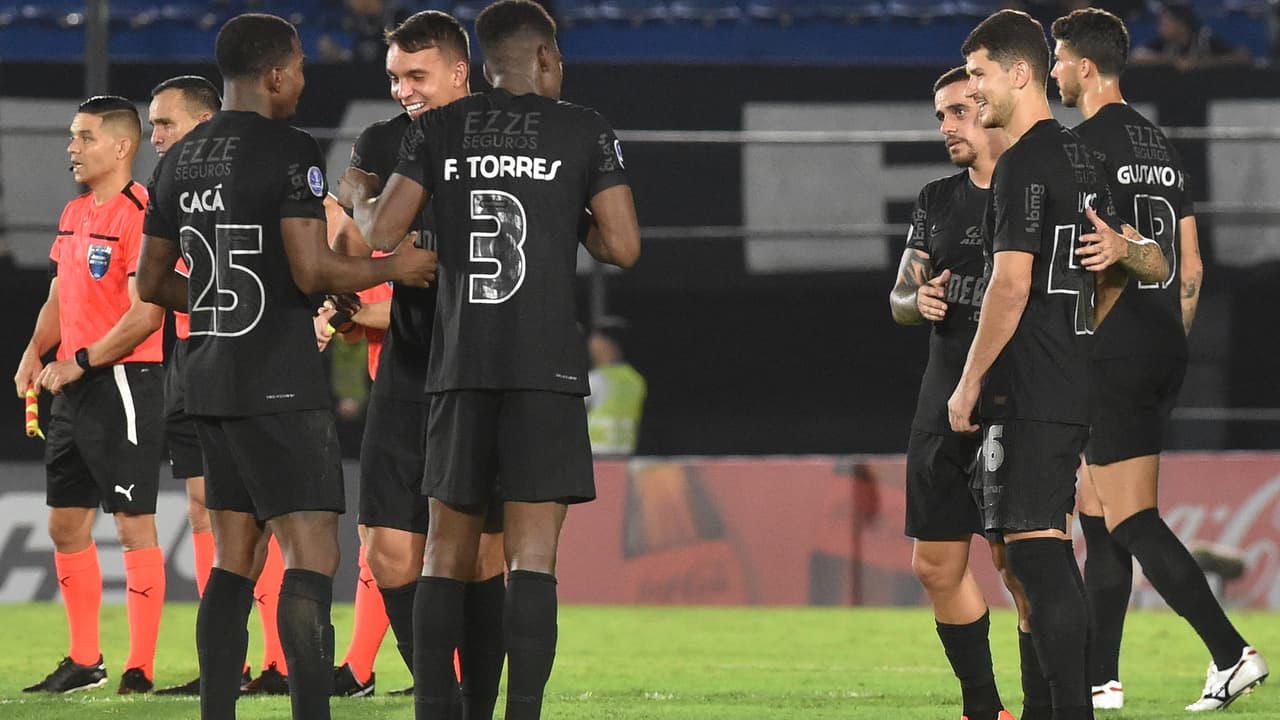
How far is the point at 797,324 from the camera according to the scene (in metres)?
11.5

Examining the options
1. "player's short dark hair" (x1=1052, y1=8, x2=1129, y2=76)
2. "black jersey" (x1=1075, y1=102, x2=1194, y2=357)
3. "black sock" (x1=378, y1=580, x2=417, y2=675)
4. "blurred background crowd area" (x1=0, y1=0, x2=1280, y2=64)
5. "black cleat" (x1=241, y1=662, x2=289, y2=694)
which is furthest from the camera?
"blurred background crowd area" (x1=0, y1=0, x2=1280, y2=64)

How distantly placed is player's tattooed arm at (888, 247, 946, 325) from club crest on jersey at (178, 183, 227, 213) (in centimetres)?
200

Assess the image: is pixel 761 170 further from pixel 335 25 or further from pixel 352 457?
pixel 335 25

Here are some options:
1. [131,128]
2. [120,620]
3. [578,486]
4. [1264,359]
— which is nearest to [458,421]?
[578,486]

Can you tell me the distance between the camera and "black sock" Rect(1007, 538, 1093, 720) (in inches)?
181

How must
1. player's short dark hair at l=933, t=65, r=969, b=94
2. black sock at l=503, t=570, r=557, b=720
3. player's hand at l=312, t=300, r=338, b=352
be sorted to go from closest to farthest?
black sock at l=503, t=570, r=557, b=720 < player's short dark hair at l=933, t=65, r=969, b=94 < player's hand at l=312, t=300, r=338, b=352

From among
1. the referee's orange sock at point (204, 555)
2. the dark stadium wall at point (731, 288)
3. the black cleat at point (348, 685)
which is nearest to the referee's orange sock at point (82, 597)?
the referee's orange sock at point (204, 555)

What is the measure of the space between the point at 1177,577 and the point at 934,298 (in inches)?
65.6

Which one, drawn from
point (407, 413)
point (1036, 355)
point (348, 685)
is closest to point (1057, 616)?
point (1036, 355)

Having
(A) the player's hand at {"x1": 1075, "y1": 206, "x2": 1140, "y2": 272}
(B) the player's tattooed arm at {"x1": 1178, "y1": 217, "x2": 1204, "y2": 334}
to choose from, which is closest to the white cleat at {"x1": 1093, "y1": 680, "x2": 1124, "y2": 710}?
(B) the player's tattooed arm at {"x1": 1178, "y1": 217, "x2": 1204, "y2": 334}

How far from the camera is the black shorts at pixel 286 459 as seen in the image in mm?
4629

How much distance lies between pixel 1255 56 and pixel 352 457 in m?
7.69

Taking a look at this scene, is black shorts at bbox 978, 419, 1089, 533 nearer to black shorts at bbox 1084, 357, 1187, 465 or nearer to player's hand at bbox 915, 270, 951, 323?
player's hand at bbox 915, 270, 951, 323

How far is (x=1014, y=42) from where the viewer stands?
473cm
